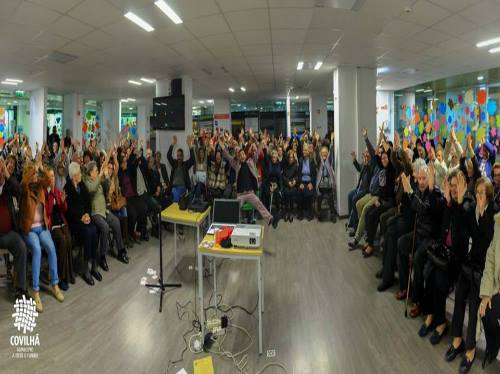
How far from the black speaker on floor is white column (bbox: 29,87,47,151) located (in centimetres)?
548

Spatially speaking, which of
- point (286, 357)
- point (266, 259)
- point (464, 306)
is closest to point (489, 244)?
point (464, 306)

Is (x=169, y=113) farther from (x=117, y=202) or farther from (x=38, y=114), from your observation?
(x=38, y=114)

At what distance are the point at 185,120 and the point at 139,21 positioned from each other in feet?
11.6

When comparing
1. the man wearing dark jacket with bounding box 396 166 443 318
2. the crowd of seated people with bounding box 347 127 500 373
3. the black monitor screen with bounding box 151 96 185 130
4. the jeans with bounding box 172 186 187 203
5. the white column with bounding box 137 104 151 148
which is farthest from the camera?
the white column with bounding box 137 104 151 148

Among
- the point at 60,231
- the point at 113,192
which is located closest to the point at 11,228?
the point at 60,231

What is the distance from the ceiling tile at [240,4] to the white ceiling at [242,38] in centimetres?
1

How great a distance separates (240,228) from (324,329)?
1.22 m

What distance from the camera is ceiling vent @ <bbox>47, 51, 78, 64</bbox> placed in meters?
5.92

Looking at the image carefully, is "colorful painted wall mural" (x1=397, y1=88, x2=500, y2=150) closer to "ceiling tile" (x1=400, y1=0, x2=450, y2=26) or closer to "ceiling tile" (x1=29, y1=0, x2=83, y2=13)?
"ceiling tile" (x1=400, y1=0, x2=450, y2=26)

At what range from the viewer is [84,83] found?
9336 millimetres

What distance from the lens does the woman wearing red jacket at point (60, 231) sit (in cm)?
364

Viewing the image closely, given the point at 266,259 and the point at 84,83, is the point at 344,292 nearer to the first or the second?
the point at 266,259

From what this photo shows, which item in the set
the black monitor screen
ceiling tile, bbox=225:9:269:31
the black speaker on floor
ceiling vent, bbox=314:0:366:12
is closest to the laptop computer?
ceiling tile, bbox=225:9:269:31

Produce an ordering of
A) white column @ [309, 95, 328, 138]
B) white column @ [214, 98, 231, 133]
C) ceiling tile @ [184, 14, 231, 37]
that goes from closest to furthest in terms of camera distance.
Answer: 1. ceiling tile @ [184, 14, 231, 37]
2. white column @ [309, 95, 328, 138]
3. white column @ [214, 98, 231, 133]
